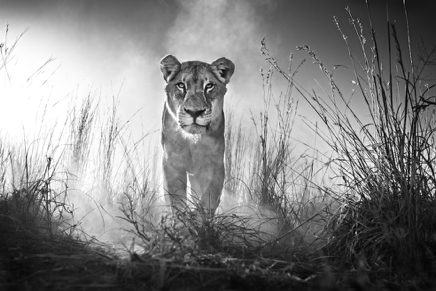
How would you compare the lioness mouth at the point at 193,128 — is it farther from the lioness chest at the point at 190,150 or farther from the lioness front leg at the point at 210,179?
the lioness front leg at the point at 210,179

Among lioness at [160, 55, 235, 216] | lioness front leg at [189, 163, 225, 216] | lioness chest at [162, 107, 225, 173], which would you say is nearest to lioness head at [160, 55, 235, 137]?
lioness at [160, 55, 235, 216]

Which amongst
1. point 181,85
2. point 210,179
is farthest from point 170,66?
point 210,179

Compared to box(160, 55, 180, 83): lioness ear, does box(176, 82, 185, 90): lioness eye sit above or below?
below

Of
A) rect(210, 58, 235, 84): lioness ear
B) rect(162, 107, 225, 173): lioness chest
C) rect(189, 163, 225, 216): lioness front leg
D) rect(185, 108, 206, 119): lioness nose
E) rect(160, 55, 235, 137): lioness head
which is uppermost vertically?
rect(210, 58, 235, 84): lioness ear

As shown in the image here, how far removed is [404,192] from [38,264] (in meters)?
1.82

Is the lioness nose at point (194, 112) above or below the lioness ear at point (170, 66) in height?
below

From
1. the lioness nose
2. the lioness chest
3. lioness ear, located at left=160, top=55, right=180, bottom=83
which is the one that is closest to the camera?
the lioness nose

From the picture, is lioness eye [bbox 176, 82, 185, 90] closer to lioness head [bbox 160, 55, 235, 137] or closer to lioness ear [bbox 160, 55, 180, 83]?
lioness head [bbox 160, 55, 235, 137]

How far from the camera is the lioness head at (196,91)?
3387 mm

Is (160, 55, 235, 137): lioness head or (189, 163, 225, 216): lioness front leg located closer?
(160, 55, 235, 137): lioness head

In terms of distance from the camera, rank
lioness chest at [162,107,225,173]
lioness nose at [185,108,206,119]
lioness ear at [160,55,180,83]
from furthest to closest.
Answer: lioness ear at [160,55,180,83], lioness chest at [162,107,225,173], lioness nose at [185,108,206,119]

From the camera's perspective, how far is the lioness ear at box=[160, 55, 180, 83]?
3717 mm

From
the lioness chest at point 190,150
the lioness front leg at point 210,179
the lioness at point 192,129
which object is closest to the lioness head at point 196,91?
the lioness at point 192,129

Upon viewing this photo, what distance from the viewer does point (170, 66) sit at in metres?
3.74
